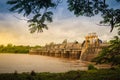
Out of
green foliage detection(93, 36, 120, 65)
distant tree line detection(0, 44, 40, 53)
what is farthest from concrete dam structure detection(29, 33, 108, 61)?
distant tree line detection(0, 44, 40, 53)

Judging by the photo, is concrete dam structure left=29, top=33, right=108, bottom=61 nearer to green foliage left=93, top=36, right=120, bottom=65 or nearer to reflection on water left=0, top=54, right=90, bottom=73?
reflection on water left=0, top=54, right=90, bottom=73

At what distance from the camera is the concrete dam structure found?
50188 mm

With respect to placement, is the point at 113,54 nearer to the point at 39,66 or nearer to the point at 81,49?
the point at 39,66

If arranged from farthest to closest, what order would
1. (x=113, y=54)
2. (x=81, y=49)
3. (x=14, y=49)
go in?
(x=14, y=49) → (x=81, y=49) → (x=113, y=54)

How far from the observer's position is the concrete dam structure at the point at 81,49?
50188mm

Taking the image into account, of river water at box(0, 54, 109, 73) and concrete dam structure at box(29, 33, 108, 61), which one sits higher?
concrete dam structure at box(29, 33, 108, 61)

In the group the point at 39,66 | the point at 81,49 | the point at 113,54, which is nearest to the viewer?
the point at 113,54

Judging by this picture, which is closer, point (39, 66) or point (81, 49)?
point (39, 66)

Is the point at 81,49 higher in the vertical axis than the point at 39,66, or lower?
higher

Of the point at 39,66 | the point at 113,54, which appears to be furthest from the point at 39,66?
the point at 113,54

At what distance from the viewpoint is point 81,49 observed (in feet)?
197

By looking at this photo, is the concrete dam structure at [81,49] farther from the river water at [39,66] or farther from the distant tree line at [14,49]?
the distant tree line at [14,49]

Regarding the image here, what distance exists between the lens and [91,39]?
53.6 m

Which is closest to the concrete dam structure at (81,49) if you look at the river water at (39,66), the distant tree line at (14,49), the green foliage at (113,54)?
the river water at (39,66)
